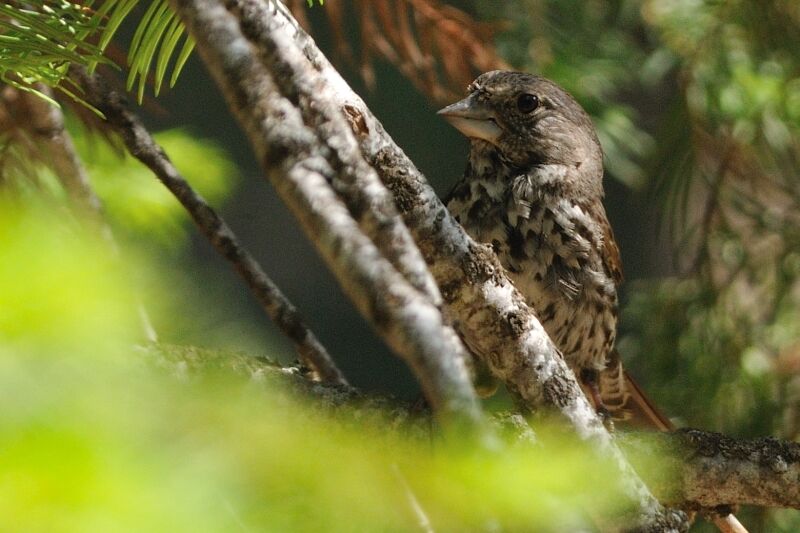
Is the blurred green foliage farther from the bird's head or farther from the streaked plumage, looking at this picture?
the bird's head

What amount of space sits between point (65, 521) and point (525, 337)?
887 mm

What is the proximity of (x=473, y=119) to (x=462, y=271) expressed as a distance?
1.44m

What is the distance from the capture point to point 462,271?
1.15 meters

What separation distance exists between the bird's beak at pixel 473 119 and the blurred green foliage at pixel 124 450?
6.16 feet

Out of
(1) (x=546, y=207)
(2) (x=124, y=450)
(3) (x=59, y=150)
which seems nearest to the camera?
(2) (x=124, y=450)

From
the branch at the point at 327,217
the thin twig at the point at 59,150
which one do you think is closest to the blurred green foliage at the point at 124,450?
the branch at the point at 327,217

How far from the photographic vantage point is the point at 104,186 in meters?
2.32

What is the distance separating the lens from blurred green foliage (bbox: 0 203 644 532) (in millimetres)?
421

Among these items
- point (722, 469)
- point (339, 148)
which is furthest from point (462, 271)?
point (722, 469)

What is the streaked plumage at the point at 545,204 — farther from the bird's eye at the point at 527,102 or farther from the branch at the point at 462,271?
the branch at the point at 462,271

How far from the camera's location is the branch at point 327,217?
1.87ft

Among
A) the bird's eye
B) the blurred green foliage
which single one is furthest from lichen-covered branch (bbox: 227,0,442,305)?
the bird's eye

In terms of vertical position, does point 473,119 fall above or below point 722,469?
above

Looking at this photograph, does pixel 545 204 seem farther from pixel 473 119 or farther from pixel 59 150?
pixel 59 150
